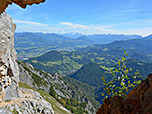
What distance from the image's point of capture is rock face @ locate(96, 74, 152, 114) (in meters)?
8.59

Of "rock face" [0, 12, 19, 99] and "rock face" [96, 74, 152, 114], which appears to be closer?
"rock face" [96, 74, 152, 114]

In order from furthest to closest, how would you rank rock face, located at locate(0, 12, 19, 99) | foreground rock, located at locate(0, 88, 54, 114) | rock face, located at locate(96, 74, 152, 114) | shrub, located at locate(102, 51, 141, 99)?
rock face, located at locate(0, 12, 19, 99) → foreground rock, located at locate(0, 88, 54, 114) → rock face, located at locate(96, 74, 152, 114) → shrub, located at locate(102, 51, 141, 99)

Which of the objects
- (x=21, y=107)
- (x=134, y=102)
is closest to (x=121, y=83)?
(x=134, y=102)

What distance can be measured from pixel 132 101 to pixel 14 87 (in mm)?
44175

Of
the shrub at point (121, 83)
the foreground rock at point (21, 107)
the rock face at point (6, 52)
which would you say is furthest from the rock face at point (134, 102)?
the rock face at point (6, 52)

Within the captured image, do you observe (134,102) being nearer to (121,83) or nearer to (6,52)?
(121,83)

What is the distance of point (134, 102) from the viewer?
9.45 meters

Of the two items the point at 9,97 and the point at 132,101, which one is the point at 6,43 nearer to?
the point at 9,97

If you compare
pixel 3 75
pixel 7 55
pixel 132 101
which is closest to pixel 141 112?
pixel 132 101

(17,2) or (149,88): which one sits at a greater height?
(17,2)

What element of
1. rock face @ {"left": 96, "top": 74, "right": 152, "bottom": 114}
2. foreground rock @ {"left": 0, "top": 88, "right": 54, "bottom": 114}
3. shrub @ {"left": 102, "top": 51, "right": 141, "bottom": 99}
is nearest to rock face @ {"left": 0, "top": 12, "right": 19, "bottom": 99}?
foreground rock @ {"left": 0, "top": 88, "right": 54, "bottom": 114}

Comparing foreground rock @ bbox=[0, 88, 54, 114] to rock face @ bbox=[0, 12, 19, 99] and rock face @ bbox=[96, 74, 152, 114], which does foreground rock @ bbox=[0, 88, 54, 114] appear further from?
rock face @ bbox=[96, 74, 152, 114]

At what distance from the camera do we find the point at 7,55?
3978 cm

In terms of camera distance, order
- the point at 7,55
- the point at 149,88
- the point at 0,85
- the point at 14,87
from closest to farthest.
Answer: the point at 149,88
the point at 0,85
the point at 7,55
the point at 14,87
